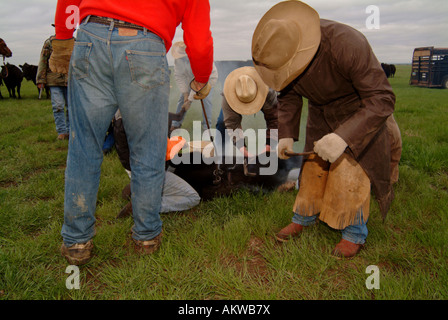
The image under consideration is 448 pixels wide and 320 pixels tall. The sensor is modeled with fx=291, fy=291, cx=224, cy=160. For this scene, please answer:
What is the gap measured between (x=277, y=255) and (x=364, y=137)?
1046 millimetres

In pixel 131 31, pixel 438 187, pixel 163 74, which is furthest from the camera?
pixel 438 187

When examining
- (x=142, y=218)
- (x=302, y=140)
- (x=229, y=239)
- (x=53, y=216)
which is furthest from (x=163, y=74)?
(x=302, y=140)

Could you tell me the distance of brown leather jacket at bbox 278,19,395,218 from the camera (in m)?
1.80

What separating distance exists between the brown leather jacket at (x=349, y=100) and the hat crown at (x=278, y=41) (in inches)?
10.3

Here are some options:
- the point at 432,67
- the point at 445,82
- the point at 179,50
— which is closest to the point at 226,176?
the point at 179,50

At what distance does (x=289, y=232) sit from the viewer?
2.43 m

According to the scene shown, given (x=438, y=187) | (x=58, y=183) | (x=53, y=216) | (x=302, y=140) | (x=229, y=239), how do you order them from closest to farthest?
(x=229, y=239) < (x=53, y=216) < (x=438, y=187) < (x=58, y=183) < (x=302, y=140)

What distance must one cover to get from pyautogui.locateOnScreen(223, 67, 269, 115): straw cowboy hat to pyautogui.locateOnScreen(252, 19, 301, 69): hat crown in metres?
1.80

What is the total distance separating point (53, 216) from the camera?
2816 mm

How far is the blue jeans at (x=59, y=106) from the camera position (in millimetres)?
5805

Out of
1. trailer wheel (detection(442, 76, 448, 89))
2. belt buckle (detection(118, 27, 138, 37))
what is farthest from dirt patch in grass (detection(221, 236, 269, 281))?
trailer wheel (detection(442, 76, 448, 89))

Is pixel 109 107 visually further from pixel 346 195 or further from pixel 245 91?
pixel 245 91

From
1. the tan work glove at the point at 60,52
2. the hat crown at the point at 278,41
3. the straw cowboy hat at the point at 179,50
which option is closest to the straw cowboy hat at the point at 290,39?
the hat crown at the point at 278,41
